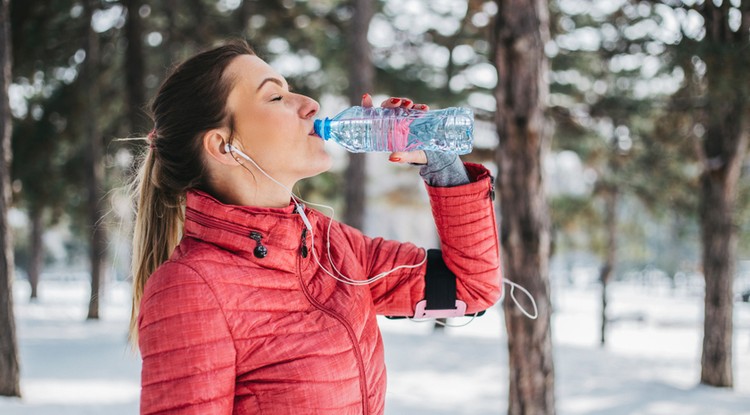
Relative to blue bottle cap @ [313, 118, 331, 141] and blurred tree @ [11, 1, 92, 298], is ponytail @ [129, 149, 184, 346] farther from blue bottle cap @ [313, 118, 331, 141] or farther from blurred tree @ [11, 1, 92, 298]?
blurred tree @ [11, 1, 92, 298]

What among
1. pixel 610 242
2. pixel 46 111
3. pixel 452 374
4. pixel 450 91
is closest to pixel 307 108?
pixel 452 374

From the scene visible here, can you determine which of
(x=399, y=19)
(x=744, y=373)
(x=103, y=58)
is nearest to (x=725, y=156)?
(x=744, y=373)

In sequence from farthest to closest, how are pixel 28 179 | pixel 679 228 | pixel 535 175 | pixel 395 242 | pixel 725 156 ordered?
pixel 679 228
pixel 28 179
pixel 725 156
pixel 535 175
pixel 395 242

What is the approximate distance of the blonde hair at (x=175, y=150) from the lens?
1.68 m

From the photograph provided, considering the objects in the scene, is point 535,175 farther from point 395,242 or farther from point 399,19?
point 399,19

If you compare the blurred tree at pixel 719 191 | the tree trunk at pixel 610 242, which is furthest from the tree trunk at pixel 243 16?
the tree trunk at pixel 610 242

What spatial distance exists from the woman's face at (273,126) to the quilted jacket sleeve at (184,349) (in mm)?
404

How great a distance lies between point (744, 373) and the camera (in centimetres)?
1060

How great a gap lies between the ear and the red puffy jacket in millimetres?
137

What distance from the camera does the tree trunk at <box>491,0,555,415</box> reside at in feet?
14.5

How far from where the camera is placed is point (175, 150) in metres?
1.72

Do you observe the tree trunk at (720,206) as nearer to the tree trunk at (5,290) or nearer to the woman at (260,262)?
the woman at (260,262)

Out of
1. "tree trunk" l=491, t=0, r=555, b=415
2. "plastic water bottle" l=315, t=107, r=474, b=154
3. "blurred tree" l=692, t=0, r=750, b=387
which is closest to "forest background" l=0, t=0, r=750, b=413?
"blurred tree" l=692, t=0, r=750, b=387

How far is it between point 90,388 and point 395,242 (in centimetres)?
644
